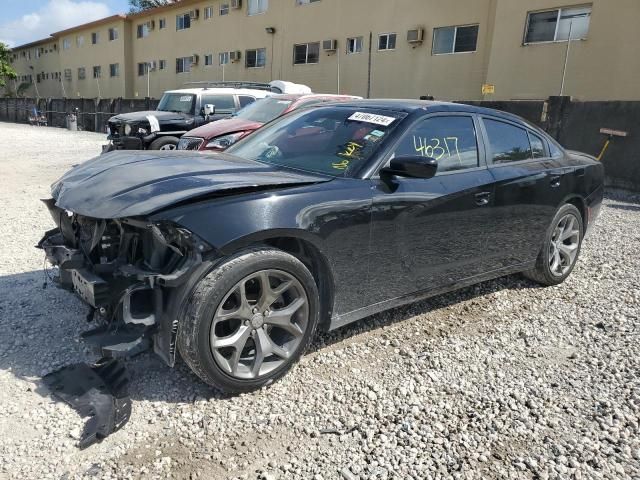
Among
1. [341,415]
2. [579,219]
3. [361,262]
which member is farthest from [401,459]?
[579,219]

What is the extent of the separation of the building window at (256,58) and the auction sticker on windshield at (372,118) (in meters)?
23.3

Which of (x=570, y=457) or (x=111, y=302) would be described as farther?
(x=111, y=302)

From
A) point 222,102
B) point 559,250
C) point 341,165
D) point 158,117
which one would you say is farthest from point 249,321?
point 222,102

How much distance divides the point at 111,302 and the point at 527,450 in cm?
220

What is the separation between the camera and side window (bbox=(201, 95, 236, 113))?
12.3 metres

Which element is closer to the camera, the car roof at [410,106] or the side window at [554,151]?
the car roof at [410,106]

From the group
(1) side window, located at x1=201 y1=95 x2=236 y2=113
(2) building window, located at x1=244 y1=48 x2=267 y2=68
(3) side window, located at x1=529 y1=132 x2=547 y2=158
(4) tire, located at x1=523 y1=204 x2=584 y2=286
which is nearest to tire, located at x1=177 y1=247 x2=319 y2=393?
(4) tire, located at x1=523 y1=204 x2=584 y2=286

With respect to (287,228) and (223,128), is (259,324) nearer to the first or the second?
(287,228)

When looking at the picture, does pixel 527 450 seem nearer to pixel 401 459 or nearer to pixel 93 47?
pixel 401 459

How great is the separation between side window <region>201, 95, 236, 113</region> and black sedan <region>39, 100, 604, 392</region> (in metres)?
8.77

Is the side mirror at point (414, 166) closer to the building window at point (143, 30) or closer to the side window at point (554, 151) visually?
the side window at point (554, 151)

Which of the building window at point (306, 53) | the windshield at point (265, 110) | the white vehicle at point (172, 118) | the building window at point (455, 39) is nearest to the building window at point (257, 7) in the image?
the building window at point (306, 53)

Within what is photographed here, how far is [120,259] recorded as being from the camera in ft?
8.97

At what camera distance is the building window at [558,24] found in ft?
47.0
